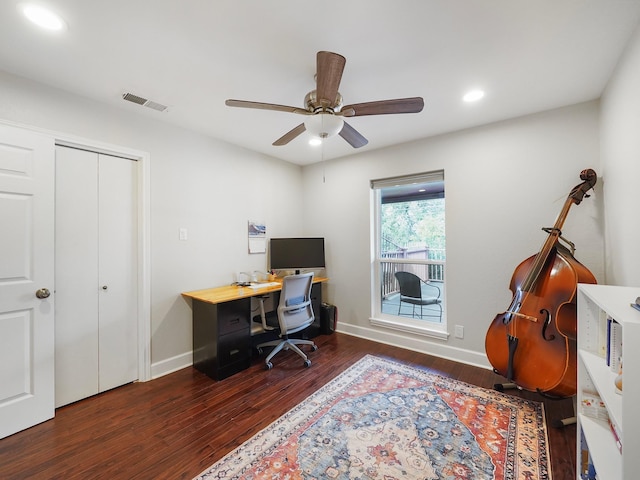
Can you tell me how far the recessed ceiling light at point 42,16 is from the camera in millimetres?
1360

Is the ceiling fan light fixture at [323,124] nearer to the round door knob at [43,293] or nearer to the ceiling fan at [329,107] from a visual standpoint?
the ceiling fan at [329,107]

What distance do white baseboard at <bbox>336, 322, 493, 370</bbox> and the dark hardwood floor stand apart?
13 centimetres

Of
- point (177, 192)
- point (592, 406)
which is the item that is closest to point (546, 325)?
point (592, 406)

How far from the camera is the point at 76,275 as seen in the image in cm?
220

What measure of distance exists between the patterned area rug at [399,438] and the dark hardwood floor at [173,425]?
0.39ft

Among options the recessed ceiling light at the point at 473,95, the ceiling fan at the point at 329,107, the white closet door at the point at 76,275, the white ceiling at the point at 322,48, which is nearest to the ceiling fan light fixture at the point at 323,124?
the ceiling fan at the point at 329,107

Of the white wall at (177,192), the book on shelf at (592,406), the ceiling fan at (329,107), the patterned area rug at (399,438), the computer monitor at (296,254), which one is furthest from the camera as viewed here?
the computer monitor at (296,254)

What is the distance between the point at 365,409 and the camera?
82.0 inches

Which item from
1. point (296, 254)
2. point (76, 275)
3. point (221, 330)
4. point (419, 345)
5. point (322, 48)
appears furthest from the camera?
point (296, 254)

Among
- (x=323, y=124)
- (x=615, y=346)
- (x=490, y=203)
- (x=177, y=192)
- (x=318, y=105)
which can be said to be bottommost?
(x=615, y=346)

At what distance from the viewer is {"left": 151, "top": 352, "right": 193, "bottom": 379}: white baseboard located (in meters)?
2.59

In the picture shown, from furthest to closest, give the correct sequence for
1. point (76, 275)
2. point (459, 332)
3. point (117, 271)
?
point (459, 332)
point (117, 271)
point (76, 275)

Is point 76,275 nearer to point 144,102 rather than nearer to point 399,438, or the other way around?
point 144,102

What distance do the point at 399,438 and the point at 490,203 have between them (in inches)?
89.3
